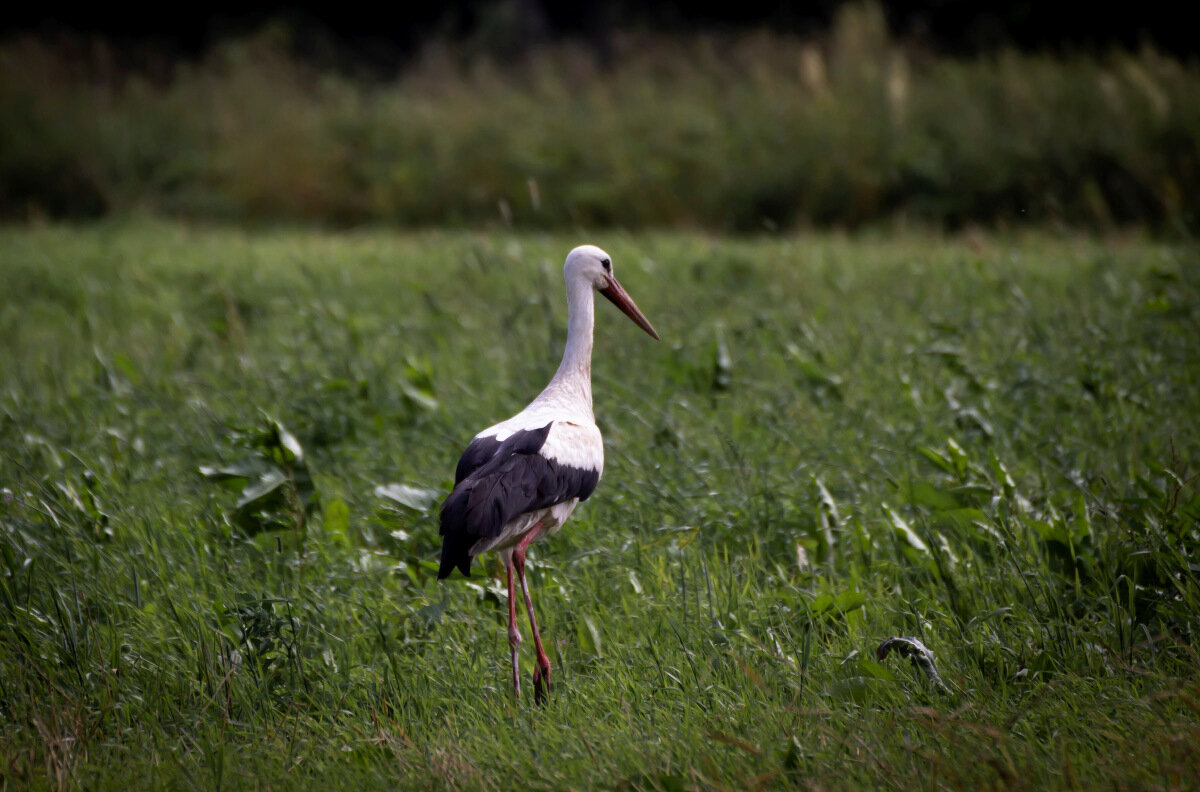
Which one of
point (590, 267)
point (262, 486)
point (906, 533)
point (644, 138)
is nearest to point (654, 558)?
point (906, 533)

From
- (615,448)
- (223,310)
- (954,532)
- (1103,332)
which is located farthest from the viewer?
(223,310)

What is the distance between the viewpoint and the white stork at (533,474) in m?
2.76

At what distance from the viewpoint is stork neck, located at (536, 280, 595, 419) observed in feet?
10.8

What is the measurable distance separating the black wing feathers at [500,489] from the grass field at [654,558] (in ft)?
1.11

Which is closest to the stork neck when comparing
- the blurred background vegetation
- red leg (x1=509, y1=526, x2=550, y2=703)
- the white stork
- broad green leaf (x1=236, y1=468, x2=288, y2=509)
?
the white stork

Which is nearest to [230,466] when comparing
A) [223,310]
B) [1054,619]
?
[1054,619]

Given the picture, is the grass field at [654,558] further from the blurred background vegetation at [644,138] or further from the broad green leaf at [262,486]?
the blurred background vegetation at [644,138]

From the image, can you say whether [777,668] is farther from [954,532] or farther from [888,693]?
[954,532]

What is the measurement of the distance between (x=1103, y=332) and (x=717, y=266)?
8.62 feet

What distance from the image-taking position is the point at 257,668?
2.81m

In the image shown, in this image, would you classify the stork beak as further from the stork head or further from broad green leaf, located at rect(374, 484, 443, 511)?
broad green leaf, located at rect(374, 484, 443, 511)

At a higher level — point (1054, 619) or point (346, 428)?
point (1054, 619)

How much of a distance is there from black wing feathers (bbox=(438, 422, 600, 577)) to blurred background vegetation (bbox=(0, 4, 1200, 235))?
5770mm

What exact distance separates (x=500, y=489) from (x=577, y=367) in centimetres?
64
